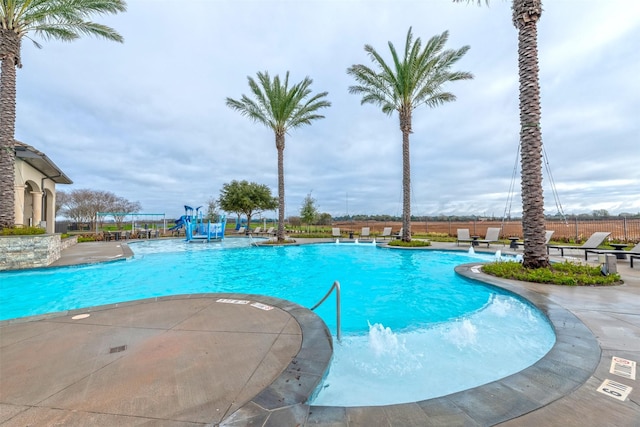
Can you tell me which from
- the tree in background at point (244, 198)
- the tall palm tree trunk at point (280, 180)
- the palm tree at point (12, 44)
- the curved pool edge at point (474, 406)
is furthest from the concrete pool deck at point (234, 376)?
the tree in background at point (244, 198)

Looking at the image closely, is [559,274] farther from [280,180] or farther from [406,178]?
[280,180]

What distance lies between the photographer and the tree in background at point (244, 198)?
2920cm

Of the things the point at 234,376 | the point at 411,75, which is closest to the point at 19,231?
the point at 234,376

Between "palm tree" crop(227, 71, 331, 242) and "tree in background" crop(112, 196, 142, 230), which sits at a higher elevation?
"palm tree" crop(227, 71, 331, 242)

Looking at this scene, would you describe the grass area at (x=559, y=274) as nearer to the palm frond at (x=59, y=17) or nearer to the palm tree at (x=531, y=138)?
the palm tree at (x=531, y=138)

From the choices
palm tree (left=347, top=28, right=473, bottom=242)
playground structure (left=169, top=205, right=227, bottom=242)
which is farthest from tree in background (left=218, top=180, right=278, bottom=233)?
palm tree (left=347, top=28, right=473, bottom=242)

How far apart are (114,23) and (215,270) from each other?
39.9 feet

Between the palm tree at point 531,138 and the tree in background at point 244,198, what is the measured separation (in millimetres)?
25653

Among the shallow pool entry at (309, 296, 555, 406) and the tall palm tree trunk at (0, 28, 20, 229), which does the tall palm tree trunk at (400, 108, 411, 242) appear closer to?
the shallow pool entry at (309, 296, 555, 406)

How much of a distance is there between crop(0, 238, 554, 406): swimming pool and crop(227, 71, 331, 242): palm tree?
9.50 metres

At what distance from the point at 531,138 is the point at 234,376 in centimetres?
864

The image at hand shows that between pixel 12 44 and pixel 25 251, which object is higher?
pixel 12 44

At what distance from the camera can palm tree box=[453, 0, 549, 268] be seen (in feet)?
23.0

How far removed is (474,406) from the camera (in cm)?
200
